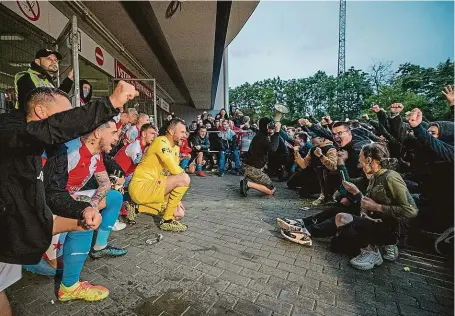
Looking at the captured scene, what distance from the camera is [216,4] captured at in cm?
556

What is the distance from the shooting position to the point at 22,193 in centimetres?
166

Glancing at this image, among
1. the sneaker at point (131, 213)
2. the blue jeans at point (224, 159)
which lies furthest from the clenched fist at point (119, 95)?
the blue jeans at point (224, 159)

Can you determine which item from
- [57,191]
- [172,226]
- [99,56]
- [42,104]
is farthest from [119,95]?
[99,56]

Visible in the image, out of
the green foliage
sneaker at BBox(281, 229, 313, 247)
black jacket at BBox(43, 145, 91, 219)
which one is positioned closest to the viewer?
black jacket at BBox(43, 145, 91, 219)

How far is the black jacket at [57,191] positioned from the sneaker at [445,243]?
389cm

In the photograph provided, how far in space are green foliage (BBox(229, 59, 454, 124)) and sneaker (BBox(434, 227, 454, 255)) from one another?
19.2ft

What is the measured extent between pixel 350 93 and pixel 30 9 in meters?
47.1

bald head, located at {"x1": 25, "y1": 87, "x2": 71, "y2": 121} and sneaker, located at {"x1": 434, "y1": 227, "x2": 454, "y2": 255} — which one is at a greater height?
bald head, located at {"x1": 25, "y1": 87, "x2": 71, "y2": 121}

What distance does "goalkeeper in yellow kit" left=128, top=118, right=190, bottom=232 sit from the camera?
3.67 m

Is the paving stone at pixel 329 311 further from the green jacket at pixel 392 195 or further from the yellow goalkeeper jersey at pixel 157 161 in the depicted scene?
the yellow goalkeeper jersey at pixel 157 161

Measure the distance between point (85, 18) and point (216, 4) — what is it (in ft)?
10.4

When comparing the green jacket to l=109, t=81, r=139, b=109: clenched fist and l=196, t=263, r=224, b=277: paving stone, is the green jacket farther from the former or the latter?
l=109, t=81, r=139, b=109: clenched fist

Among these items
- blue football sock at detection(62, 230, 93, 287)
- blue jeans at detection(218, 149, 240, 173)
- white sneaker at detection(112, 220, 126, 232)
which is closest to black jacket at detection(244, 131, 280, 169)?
blue jeans at detection(218, 149, 240, 173)

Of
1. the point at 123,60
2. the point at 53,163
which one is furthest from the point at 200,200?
the point at 123,60
